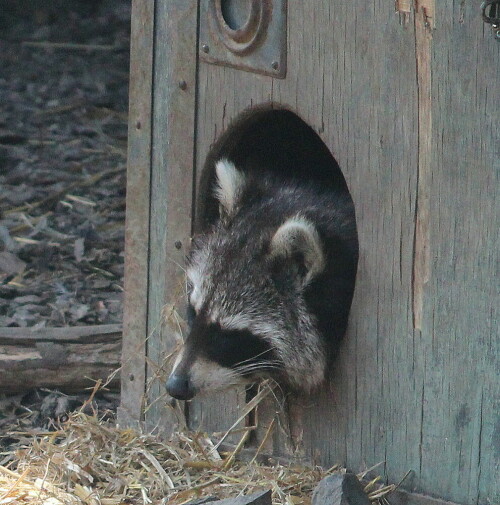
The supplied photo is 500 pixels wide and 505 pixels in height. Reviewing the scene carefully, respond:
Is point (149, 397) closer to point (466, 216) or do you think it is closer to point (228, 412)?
point (228, 412)

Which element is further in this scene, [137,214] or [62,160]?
[62,160]

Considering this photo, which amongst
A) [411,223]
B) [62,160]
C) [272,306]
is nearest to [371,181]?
[411,223]

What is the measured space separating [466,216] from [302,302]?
0.94 m

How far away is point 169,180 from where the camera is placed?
5.42 metres

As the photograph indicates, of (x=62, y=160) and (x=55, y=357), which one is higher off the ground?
(x=62, y=160)

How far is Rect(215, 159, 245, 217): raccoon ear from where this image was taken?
5.10m

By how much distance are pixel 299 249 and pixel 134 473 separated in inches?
47.7

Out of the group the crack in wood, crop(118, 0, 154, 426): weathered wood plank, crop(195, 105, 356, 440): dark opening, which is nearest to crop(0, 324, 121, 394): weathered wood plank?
Answer: crop(118, 0, 154, 426): weathered wood plank

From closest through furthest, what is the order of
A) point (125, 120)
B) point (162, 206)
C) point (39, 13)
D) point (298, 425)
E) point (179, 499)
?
point (179, 499) → point (298, 425) → point (162, 206) → point (125, 120) → point (39, 13)

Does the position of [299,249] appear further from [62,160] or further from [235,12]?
[62,160]

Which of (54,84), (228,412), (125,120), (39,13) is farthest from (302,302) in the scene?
(39,13)

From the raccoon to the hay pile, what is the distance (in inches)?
16.1

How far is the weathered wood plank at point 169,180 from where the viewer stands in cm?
529

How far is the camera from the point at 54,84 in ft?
35.8
